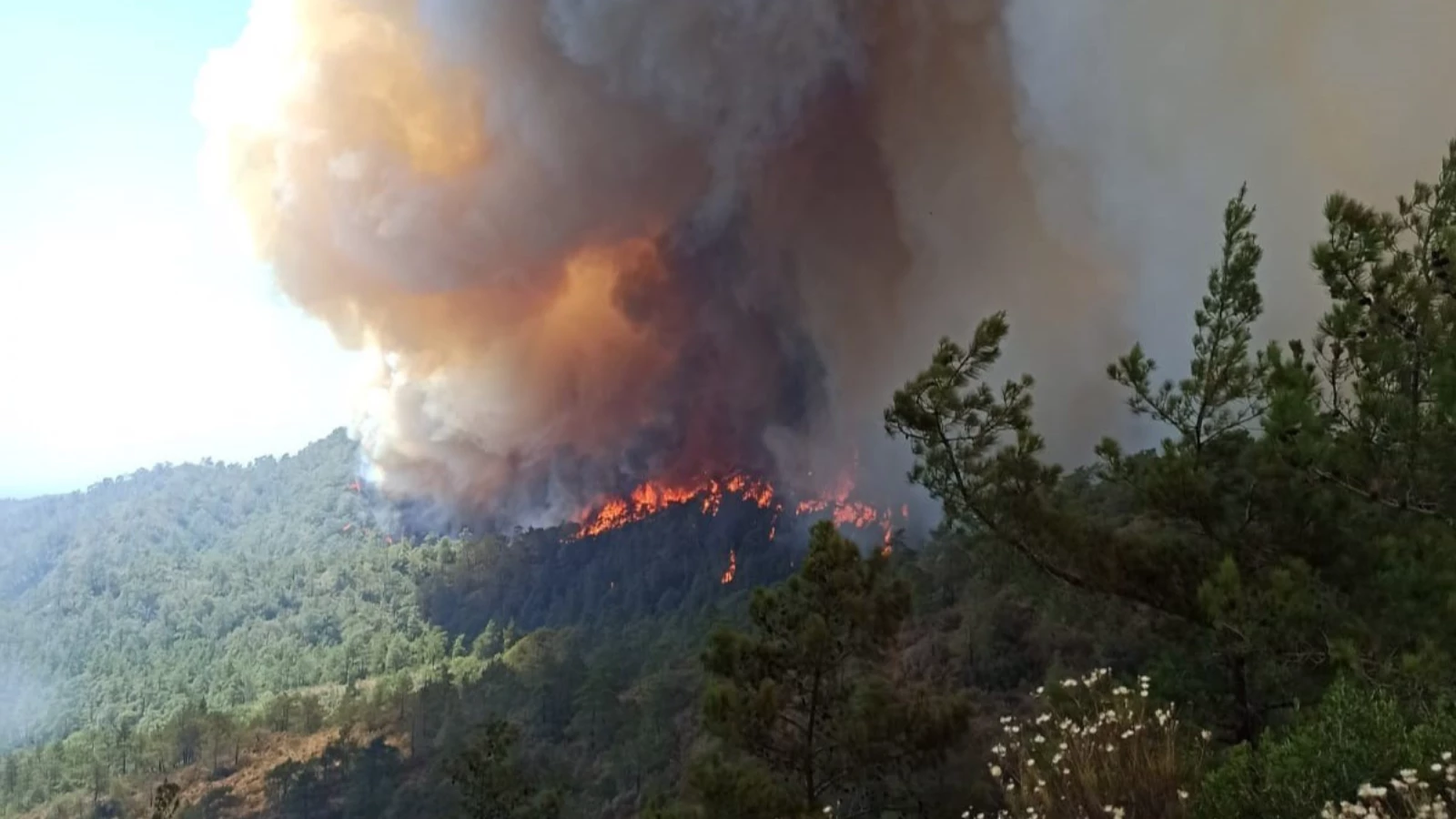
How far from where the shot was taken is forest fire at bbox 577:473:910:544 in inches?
3214

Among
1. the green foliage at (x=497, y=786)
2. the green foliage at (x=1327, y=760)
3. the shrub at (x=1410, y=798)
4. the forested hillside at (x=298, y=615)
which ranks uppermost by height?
the forested hillside at (x=298, y=615)

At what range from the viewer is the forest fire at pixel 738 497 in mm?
81625

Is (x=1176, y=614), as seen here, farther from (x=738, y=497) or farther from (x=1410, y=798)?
(x=738, y=497)

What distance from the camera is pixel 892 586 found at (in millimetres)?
14727

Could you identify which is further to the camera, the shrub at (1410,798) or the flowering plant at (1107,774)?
the flowering plant at (1107,774)

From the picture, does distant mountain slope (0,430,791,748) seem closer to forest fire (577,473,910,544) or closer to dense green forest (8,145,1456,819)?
forest fire (577,473,910,544)

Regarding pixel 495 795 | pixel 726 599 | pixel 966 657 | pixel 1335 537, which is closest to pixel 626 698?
pixel 726 599

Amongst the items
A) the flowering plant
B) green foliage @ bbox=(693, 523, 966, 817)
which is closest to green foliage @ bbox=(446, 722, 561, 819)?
green foliage @ bbox=(693, 523, 966, 817)

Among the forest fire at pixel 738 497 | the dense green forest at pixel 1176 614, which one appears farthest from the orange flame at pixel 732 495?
the dense green forest at pixel 1176 614

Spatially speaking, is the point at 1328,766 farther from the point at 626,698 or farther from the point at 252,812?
the point at 252,812

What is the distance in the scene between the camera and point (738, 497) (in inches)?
4274

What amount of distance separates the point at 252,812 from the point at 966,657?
58.2 m

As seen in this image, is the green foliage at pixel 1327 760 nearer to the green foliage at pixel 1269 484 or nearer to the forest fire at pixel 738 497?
the green foliage at pixel 1269 484

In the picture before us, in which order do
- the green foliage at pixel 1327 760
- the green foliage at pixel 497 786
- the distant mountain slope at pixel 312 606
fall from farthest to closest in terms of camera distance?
the distant mountain slope at pixel 312 606
the green foliage at pixel 497 786
the green foliage at pixel 1327 760
